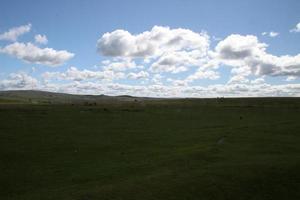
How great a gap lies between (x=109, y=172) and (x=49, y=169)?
191 inches

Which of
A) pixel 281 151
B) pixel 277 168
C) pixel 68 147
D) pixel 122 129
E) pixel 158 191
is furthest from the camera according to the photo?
pixel 122 129

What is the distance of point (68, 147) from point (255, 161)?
722 inches

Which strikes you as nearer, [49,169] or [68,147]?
[49,169]

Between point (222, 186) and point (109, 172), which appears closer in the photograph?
point (222, 186)

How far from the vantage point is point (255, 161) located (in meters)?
21.2

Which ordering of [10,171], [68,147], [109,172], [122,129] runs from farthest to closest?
1. [122,129]
2. [68,147]
3. [10,171]
4. [109,172]

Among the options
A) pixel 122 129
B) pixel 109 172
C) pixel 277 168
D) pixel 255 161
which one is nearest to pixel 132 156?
pixel 109 172

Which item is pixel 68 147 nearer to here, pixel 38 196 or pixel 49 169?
pixel 49 169

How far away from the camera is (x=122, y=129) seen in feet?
147

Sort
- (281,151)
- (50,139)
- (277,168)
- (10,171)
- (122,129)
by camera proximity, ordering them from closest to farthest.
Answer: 1. (277,168)
2. (10,171)
3. (281,151)
4. (50,139)
5. (122,129)

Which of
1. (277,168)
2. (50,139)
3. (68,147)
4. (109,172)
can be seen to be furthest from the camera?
(50,139)

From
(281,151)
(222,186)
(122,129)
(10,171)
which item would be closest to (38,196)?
(10,171)

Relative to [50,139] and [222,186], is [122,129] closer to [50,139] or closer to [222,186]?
[50,139]

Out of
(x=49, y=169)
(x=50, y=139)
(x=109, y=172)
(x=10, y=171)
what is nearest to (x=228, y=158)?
(x=109, y=172)
